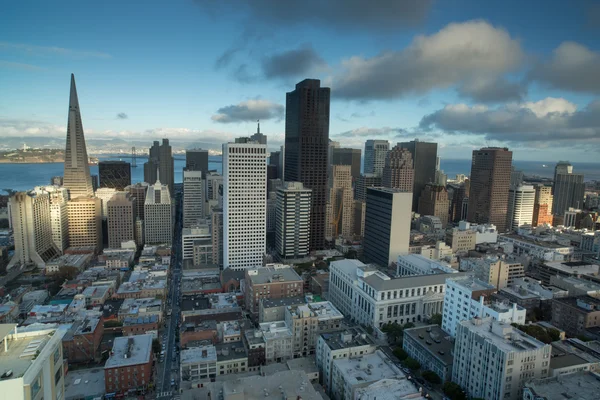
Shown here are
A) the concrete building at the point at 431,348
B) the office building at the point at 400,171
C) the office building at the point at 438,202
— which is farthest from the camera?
the office building at the point at 400,171

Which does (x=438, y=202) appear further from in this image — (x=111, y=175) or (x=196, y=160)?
(x=111, y=175)

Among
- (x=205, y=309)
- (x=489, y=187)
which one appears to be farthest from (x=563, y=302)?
(x=489, y=187)

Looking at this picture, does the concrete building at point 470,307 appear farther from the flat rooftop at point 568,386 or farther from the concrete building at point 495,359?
the flat rooftop at point 568,386

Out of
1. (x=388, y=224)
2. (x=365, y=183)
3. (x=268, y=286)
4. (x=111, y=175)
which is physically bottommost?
(x=268, y=286)

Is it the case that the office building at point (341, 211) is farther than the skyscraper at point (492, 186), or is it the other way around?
the skyscraper at point (492, 186)

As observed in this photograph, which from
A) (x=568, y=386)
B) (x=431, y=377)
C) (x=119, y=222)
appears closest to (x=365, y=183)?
(x=119, y=222)

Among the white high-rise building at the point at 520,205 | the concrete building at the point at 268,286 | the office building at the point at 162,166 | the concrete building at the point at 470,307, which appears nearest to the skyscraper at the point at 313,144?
the concrete building at the point at 268,286
